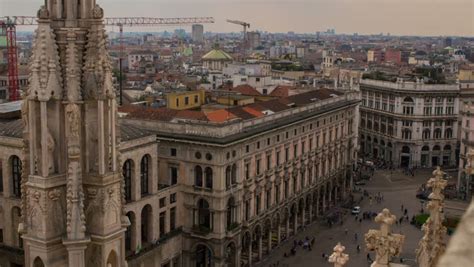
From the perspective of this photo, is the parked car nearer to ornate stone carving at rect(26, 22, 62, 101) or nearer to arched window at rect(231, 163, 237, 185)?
arched window at rect(231, 163, 237, 185)

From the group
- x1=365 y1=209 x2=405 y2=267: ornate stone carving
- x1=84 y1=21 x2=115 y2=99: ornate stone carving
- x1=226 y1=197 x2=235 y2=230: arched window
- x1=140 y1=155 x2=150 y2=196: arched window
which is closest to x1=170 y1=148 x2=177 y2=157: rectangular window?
x1=140 y1=155 x2=150 y2=196: arched window

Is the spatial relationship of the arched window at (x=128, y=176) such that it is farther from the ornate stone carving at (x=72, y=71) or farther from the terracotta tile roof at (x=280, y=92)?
the terracotta tile roof at (x=280, y=92)

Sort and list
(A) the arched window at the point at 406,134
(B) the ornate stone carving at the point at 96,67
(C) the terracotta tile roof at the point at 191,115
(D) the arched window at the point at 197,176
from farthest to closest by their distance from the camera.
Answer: (A) the arched window at the point at 406,134
(C) the terracotta tile roof at the point at 191,115
(D) the arched window at the point at 197,176
(B) the ornate stone carving at the point at 96,67

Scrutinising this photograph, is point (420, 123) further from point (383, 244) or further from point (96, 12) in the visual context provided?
point (383, 244)

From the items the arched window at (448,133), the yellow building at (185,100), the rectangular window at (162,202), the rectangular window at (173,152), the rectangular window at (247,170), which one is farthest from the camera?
the arched window at (448,133)

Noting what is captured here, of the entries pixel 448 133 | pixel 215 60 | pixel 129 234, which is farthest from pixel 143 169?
pixel 215 60

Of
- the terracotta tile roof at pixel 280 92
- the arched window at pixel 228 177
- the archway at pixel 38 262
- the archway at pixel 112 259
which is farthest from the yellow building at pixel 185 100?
the archway at pixel 38 262

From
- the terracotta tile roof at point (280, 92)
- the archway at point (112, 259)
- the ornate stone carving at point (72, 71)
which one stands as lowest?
the terracotta tile roof at point (280, 92)

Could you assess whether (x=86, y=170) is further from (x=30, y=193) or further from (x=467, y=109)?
(x=467, y=109)
